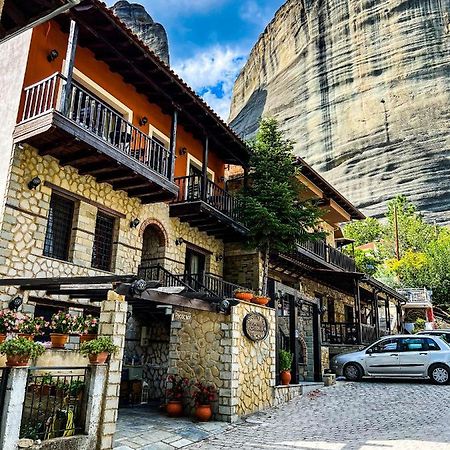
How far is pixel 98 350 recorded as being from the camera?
6.09m

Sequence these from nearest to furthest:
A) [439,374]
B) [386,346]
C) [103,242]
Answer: [103,242] → [439,374] → [386,346]

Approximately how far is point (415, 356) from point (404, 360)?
36cm

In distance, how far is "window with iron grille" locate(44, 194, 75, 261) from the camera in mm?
9711

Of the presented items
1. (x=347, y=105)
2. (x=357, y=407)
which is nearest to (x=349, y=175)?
(x=347, y=105)

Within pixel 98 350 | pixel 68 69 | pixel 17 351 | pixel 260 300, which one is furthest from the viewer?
pixel 260 300

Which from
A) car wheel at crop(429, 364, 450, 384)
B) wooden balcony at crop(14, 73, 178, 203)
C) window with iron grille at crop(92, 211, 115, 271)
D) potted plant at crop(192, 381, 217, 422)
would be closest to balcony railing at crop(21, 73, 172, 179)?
wooden balcony at crop(14, 73, 178, 203)

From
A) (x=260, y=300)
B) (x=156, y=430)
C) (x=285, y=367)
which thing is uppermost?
(x=260, y=300)

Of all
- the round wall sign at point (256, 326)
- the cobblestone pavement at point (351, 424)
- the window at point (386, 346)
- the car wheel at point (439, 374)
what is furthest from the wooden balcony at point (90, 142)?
the car wheel at point (439, 374)

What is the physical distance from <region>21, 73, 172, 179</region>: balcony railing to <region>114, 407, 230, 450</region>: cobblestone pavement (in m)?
5.64

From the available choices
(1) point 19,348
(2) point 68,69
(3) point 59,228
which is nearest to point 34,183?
(3) point 59,228

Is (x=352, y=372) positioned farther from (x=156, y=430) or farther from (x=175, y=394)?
(x=156, y=430)

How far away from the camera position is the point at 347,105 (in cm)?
5731

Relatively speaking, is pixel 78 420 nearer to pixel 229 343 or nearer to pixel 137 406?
pixel 229 343

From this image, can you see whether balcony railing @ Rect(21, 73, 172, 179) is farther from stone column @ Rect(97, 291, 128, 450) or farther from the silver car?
the silver car
